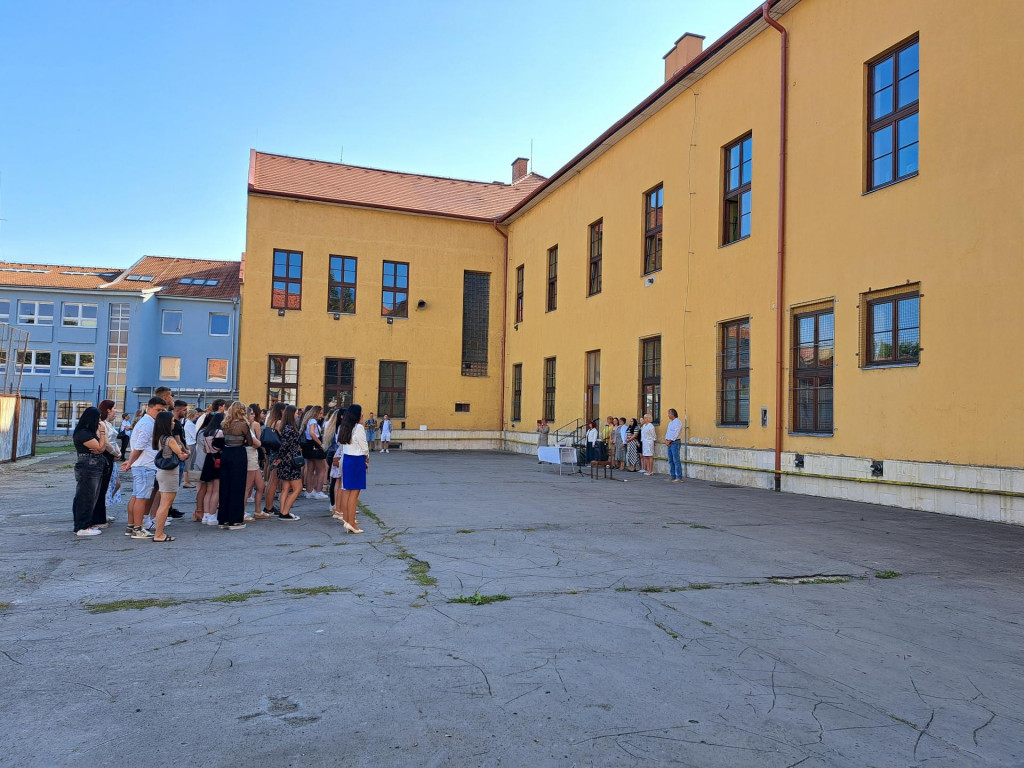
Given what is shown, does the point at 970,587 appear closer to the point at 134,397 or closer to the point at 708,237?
the point at 708,237

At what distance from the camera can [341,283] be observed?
28328 millimetres

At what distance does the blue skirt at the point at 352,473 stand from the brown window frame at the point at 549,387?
17008 mm

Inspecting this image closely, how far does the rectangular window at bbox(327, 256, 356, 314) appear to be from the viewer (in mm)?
28141

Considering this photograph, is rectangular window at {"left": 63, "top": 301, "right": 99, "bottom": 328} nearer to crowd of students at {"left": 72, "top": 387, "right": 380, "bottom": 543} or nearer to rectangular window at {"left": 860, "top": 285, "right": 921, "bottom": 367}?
crowd of students at {"left": 72, "top": 387, "right": 380, "bottom": 543}

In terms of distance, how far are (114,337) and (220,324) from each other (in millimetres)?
6115

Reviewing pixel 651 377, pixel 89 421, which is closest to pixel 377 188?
pixel 651 377

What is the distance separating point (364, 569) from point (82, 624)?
230 cm

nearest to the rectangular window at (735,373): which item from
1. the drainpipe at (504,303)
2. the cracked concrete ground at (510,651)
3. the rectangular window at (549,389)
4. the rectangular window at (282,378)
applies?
the cracked concrete ground at (510,651)

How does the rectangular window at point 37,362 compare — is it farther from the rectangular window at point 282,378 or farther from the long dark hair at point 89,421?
the long dark hair at point 89,421

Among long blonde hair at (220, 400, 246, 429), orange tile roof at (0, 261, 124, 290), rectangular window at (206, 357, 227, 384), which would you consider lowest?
long blonde hair at (220, 400, 246, 429)

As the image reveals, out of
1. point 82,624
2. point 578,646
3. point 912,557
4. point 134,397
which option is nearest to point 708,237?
point 912,557

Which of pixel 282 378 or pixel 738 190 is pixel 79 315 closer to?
pixel 282 378

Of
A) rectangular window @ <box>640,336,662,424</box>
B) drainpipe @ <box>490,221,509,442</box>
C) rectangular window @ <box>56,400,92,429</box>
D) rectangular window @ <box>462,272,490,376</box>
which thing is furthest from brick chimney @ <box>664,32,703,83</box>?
rectangular window @ <box>56,400,92,429</box>

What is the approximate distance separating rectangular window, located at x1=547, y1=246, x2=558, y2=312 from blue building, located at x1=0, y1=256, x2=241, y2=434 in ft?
75.0
